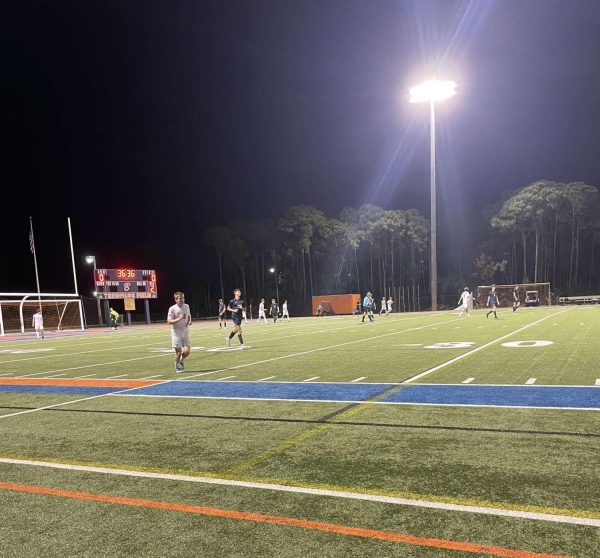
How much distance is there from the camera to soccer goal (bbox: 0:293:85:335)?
3962cm

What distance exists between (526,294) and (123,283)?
125 ft

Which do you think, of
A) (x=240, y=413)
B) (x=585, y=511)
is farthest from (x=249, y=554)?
(x=240, y=413)

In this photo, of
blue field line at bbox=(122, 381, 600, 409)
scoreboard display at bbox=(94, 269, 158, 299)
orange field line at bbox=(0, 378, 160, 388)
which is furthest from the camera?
scoreboard display at bbox=(94, 269, 158, 299)

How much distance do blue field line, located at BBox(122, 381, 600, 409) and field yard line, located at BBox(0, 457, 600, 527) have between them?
3.52m

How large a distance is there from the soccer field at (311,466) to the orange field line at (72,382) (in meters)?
0.25

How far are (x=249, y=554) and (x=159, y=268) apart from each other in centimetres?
8332

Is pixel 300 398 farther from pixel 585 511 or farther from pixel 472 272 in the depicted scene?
pixel 472 272

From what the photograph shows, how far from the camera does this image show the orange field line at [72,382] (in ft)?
34.4

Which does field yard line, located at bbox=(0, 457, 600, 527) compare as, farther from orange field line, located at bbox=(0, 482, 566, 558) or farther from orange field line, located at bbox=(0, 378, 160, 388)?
orange field line, located at bbox=(0, 378, 160, 388)

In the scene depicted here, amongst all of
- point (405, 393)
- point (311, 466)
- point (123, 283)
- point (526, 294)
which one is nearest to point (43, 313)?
point (123, 283)

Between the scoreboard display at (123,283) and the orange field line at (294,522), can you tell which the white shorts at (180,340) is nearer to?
the orange field line at (294,522)

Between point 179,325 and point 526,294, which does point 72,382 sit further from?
point 526,294

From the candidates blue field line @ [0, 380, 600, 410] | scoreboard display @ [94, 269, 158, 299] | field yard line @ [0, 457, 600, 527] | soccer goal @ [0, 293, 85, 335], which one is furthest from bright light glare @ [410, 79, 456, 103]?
field yard line @ [0, 457, 600, 527]

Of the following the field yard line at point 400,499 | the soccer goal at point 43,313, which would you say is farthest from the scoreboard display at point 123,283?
the field yard line at point 400,499
